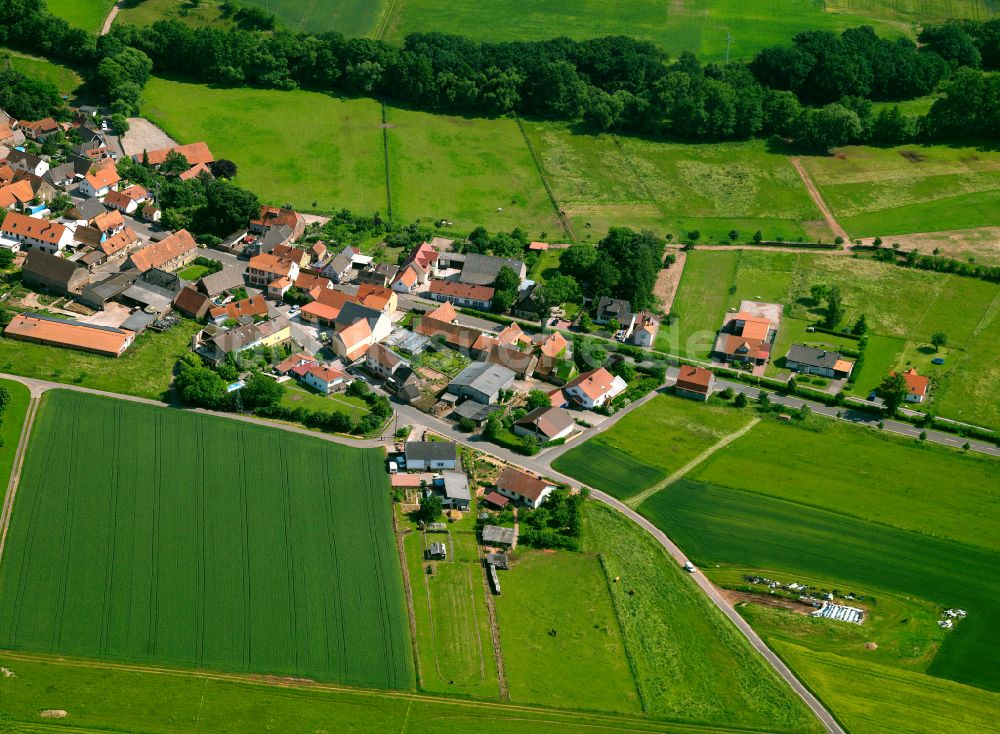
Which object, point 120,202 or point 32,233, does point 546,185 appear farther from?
point 32,233

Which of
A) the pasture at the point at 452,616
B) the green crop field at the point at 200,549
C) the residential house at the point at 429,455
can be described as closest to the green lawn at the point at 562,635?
the pasture at the point at 452,616

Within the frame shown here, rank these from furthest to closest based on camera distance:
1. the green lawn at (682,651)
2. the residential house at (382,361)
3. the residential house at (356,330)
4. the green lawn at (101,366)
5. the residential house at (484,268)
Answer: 1. the residential house at (484,268)
2. the residential house at (356,330)
3. the residential house at (382,361)
4. the green lawn at (101,366)
5. the green lawn at (682,651)

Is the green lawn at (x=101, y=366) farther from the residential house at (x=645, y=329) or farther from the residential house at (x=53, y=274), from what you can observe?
the residential house at (x=645, y=329)

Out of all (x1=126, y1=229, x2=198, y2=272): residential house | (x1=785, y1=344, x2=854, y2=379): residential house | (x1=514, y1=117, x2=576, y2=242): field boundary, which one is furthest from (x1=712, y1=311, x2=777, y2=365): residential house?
(x1=126, y1=229, x2=198, y2=272): residential house

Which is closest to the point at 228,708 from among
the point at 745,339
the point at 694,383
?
the point at 694,383

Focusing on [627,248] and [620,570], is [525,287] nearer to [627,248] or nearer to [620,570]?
[627,248]

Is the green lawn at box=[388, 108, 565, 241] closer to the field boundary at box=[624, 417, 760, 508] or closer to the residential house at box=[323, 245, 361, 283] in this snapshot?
the residential house at box=[323, 245, 361, 283]

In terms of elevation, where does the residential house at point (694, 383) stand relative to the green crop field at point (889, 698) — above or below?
above
